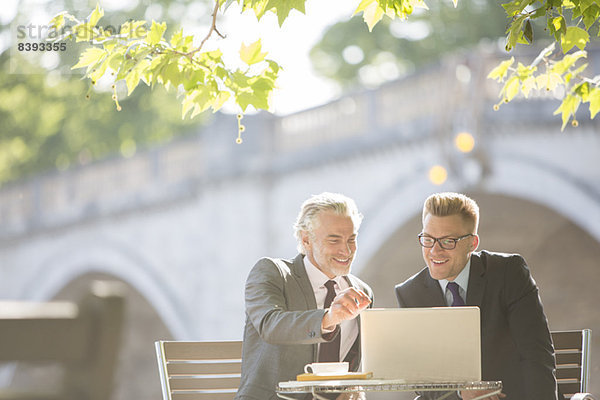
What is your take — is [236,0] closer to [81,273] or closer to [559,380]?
[559,380]

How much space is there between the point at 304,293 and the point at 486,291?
65cm

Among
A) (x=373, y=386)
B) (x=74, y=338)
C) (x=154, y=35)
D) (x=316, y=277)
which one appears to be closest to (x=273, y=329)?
(x=316, y=277)

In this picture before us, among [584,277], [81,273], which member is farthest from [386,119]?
[81,273]

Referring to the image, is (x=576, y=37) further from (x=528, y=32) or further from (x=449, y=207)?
(x=449, y=207)

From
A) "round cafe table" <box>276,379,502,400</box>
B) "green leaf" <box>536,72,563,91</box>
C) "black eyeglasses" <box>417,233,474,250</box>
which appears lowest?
"round cafe table" <box>276,379,502,400</box>

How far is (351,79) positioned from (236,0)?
16462mm

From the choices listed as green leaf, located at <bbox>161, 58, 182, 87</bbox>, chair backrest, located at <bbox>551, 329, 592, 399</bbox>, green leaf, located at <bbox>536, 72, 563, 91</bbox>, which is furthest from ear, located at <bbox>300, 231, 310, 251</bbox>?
green leaf, located at <bbox>536, 72, 563, 91</bbox>

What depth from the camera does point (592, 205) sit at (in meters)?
12.1

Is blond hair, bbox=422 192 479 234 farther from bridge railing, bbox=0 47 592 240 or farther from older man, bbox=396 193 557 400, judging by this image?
bridge railing, bbox=0 47 592 240

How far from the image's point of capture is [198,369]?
12.8ft

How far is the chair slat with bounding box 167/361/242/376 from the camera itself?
3.88 metres

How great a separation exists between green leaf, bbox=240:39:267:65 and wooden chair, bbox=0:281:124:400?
7.98ft

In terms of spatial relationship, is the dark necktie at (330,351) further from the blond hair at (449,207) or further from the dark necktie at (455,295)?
the blond hair at (449,207)

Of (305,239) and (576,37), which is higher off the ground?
(576,37)
